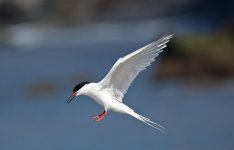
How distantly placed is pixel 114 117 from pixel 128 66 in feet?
44.9

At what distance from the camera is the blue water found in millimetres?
19469

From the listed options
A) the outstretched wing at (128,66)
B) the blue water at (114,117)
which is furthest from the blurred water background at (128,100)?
the outstretched wing at (128,66)

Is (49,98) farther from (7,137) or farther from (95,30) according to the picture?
(95,30)

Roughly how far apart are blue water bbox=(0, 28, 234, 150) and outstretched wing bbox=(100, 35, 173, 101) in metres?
8.90

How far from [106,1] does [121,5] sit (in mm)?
1747

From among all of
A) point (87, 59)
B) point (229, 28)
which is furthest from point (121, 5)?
point (229, 28)

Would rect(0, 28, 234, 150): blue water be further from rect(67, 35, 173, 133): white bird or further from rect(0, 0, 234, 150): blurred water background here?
rect(67, 35, 173, 133): white bird

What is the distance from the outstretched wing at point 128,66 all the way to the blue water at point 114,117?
8.90 meters

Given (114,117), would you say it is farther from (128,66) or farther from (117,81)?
(128,66)

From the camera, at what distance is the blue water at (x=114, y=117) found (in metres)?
19.5

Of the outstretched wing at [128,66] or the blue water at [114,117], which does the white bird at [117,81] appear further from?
the blue water at [114,117]

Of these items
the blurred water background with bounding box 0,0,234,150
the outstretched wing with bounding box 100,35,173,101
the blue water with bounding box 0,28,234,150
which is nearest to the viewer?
the outstretched wing with bounding box 100,35,173,101

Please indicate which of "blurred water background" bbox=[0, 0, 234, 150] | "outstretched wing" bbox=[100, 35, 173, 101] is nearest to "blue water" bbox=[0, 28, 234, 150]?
"blurred water background" bbox=[0, 0, 234, 150]

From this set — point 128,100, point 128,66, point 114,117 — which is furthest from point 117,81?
point 128,100
